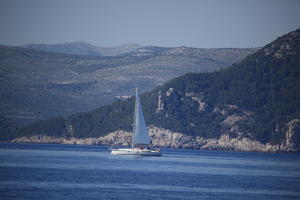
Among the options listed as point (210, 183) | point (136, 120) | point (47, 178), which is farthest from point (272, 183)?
point (136, 120)

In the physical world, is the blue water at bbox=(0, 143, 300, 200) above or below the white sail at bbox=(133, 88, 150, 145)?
below

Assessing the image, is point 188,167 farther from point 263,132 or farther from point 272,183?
point 263,132

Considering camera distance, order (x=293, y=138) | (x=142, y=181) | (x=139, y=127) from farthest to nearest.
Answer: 1. (x=293, y=138)
2. (x=139, y=127)
3. (x=142, y=181)

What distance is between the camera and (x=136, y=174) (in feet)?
301

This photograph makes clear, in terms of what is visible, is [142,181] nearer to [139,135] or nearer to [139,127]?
[139,127]

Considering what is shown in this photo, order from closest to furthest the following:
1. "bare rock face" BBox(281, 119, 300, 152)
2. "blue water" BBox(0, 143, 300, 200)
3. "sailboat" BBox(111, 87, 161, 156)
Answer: "blue water" BBox(0, 143, 300, 200) < "sailboat" BBox(111, 87, 161, 156) < "bare rock face" BBox(281, 119, 300, 152)

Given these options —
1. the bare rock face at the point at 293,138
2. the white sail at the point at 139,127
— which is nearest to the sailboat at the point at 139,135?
the white sail at the point at 139,127

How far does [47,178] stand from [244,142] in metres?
120

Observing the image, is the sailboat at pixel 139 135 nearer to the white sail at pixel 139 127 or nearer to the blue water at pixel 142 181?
the white sail at pixel 139 127

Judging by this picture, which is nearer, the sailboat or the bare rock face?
the sailboat

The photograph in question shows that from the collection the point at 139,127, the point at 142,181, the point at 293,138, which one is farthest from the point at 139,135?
the point at 293,138

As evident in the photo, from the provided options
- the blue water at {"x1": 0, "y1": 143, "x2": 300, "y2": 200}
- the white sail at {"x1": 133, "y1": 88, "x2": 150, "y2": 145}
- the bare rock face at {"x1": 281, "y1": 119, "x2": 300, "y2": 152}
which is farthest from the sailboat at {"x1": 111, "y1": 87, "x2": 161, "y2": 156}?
the bare rock face at {"x1": 281, "y1": 119, "x2": 300, "y2": 152}

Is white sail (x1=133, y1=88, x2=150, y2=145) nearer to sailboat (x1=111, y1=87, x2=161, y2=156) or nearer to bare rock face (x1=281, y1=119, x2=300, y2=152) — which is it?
sailboat (x1=111, y1=87, x2=161, y2=156)

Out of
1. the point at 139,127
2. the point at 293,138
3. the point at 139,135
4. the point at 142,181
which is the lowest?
the point at 142,181
